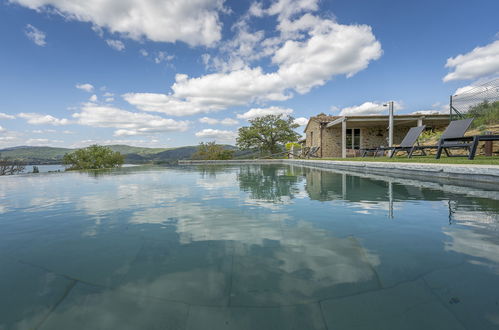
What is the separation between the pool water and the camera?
95 centimetres

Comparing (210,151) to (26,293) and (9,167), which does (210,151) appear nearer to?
(9,167)

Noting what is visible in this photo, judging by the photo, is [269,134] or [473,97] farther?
[269,134]

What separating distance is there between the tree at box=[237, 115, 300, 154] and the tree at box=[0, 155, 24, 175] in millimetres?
20431

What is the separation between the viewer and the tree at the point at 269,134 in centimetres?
2783

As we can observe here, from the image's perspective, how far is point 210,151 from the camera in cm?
2323

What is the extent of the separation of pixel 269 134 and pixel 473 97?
64.3 ft

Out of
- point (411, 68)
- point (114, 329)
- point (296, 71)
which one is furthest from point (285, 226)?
point (411, 68)

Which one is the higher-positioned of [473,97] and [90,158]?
[473,97]

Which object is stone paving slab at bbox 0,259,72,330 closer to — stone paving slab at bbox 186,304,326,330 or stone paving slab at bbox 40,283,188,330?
stone paving slab at bbox 40,283,188,330

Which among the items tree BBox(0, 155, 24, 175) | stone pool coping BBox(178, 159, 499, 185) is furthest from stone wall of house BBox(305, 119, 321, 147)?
tree BBox(0, 155, 24, 175)

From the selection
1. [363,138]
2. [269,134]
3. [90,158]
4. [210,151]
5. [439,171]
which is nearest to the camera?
[439,171]

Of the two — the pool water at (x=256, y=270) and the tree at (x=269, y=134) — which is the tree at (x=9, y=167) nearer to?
the tree at (x=269, y=134)

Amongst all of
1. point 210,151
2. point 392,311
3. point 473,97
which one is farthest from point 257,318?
point 210,151

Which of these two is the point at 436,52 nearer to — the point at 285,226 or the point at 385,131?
the point at 385,131
